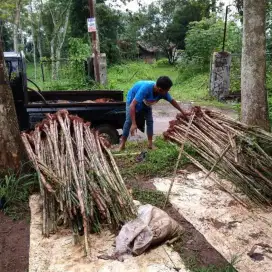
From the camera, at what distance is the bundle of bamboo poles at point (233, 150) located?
5.05m

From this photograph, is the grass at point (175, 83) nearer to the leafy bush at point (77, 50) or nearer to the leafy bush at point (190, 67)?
the leafy bush at point (190, 67)

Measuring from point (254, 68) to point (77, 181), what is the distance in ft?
13.5

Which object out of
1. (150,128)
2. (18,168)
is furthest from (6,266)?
(150,128)

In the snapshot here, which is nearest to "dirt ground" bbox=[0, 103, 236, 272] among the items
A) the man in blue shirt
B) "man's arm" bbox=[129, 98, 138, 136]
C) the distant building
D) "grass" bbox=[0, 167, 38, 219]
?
"grass" bbox=[0, 167, 38, 219]

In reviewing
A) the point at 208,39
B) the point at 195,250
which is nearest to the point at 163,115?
the point at 208,39

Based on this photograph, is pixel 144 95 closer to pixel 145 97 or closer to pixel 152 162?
pixel 145 97

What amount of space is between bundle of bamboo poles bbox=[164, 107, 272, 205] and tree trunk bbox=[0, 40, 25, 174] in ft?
8.25

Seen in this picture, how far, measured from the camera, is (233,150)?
5434 mm

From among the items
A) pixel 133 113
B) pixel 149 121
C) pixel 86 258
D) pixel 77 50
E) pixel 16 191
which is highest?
pixel 77 50

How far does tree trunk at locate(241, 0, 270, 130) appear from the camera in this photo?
Answer: 21.8 ft

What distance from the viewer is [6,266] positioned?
3.62 m

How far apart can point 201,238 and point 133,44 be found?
26.1 metres

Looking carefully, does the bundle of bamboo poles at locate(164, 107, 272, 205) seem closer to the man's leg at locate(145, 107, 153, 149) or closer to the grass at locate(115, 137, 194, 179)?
the grass at locate(115, 137, 194, 179)

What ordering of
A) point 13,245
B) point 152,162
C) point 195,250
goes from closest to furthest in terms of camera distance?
1. point 195,250
2. point 13,245
3. point 152,162
